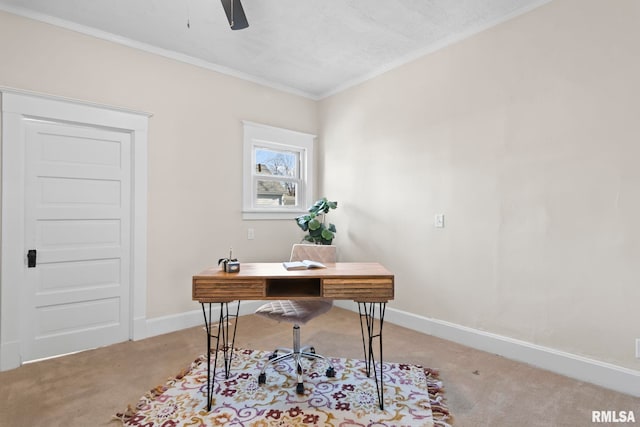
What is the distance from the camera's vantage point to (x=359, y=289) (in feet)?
6.23

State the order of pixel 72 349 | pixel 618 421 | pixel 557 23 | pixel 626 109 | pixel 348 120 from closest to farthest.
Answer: pixel 618 421 → pixel 626 109 → pixel 557 23 → pixel 72 349 → pixel 348 120

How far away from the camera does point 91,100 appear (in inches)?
112

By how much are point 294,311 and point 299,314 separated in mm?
65

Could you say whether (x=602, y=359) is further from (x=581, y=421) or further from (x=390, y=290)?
(x=390, y=290)

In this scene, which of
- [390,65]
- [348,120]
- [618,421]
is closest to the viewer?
[618,421]

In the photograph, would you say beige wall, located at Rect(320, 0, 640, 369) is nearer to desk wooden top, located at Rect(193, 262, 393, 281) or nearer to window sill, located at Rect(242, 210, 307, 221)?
window sill, located at Rect(242, 210, 307, 221)

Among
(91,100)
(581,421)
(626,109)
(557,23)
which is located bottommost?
(581,421)

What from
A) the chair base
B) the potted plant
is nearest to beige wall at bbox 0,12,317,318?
the potted plant

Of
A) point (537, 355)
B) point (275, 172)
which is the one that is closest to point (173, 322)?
point (275, 172)

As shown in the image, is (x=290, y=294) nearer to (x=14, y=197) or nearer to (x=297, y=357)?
(x=297, y=357)

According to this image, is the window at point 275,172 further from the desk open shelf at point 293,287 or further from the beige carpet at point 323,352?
the desk open shelf at point 293,287

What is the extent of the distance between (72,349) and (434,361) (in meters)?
2.98

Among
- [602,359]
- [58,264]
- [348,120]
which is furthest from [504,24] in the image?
[58,264]

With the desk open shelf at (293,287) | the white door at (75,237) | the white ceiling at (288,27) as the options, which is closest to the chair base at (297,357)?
the desk open shelf at (293,287)
